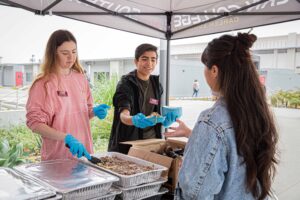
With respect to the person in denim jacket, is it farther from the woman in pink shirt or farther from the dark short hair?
the dark short hair

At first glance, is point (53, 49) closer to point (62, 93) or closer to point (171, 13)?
point (62, 93)

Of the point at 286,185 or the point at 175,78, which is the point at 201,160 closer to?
the point at 286,185

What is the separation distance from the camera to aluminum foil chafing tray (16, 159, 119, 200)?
3.45 feet

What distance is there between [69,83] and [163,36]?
1.54 metres

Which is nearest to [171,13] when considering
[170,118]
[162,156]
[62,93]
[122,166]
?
[170,118]

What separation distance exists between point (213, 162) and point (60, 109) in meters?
1.05

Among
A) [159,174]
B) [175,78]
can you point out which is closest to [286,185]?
[175,78]

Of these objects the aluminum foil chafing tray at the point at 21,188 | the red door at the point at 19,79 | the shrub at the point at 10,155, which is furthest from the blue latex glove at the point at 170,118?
the red door at the point at 19,79

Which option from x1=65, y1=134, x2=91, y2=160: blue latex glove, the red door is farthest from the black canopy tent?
the red door

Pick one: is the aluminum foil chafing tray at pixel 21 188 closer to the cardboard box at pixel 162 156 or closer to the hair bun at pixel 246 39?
the cardboard box at pixel 162 156

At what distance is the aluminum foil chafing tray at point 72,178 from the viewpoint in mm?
1051

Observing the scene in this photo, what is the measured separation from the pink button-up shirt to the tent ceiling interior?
74 centimetres

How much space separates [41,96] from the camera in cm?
158

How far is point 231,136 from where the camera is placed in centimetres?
93
